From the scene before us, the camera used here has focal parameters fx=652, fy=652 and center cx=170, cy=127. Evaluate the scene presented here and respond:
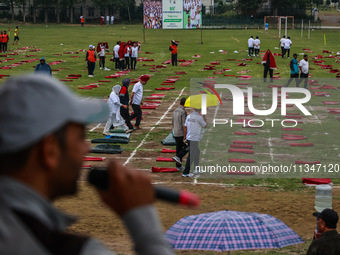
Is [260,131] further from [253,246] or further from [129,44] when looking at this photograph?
[129,44]

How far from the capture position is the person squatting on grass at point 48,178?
64.5 inches

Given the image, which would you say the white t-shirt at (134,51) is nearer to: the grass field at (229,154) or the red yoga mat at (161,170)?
the grass field at (229,154)

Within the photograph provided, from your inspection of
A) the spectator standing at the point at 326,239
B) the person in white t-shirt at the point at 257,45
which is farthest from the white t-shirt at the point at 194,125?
the person in white t-shirt at the point at 257,45

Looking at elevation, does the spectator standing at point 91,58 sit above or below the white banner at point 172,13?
below

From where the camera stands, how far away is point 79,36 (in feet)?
257

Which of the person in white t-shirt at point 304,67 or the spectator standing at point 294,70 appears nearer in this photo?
the spectator standing at point 294,70

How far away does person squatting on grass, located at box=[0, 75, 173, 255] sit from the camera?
1639 mm

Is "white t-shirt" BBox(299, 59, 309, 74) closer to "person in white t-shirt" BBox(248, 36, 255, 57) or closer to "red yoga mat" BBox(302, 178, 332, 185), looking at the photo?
"red yoga mat" BBox(302, 178, 332, 185)

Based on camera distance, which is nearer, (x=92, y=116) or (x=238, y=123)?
(x=92, y=116)

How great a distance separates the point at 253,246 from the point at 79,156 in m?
8.08


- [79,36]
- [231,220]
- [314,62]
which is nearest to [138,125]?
[231,220]

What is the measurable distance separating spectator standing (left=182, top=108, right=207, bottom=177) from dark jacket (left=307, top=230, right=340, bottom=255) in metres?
9.00

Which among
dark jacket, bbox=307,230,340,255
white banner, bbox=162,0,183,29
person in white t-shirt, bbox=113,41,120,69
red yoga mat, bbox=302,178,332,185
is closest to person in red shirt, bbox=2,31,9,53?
person in white t-shirt, bbox=113,41,120,69

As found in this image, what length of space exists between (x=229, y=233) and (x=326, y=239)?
1.40 meters
